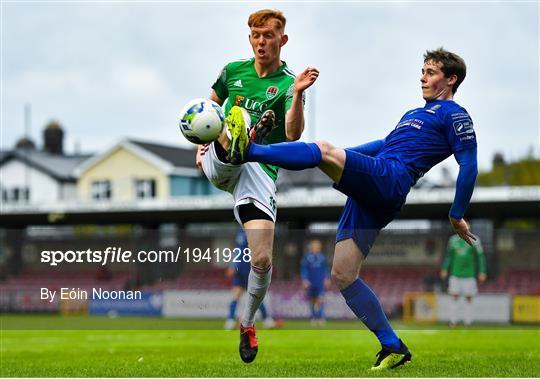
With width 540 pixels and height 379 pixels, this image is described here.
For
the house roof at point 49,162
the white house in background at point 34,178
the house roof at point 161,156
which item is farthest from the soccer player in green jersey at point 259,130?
the house roof at point 49,162

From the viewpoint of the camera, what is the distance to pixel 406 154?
8367 millimetres

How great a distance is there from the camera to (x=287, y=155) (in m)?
7.57

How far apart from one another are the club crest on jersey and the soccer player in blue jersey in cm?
92

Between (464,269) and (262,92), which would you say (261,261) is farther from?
(464,269)

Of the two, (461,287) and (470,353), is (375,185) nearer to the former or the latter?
(470,353)

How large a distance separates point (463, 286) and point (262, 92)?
14.7 metres

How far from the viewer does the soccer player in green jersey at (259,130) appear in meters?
8.65

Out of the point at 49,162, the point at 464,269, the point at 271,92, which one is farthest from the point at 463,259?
the point at 49,162

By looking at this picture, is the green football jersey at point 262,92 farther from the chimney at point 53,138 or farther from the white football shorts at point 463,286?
the chimney at point 53,138

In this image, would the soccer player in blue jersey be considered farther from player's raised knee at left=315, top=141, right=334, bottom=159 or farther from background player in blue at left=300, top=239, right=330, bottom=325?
background player in blue at left=300, top=239, right=330, bottom=325

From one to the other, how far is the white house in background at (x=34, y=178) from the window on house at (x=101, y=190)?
1.88 m

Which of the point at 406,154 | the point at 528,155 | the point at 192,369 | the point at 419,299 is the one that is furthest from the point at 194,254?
the point at 528,155

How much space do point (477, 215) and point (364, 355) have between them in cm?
3180

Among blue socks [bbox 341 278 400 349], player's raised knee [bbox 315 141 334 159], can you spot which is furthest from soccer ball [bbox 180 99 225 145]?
blue socks [bbox 341 278 400 349]
